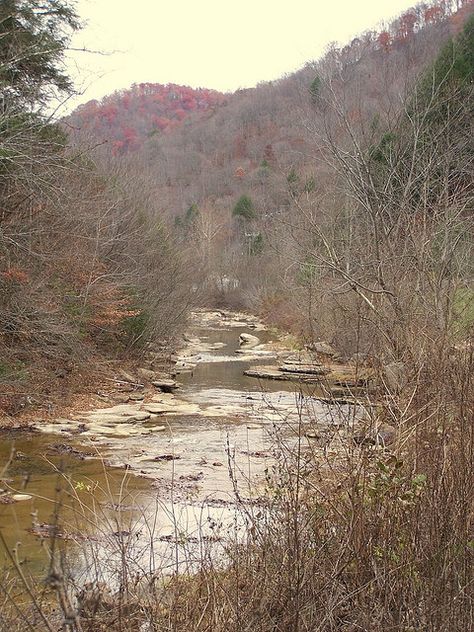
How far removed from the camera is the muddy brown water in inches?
241

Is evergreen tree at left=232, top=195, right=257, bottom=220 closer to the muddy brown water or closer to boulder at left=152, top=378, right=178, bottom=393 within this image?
boulder at left=152, top=378, right=178, bottom=393

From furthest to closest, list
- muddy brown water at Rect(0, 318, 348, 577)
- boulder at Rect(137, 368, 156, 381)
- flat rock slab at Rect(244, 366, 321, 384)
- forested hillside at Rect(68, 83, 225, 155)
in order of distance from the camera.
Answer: forested hillside at Rect(68, 83, 225, 155) → boulder at Rect(137, 368, 156, 381) → flat rock slab at Rect(244, 366, 321, 384) → muddy brown water at Rect(0, 318, 348, 577)

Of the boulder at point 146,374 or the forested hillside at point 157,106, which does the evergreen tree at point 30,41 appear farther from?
the forested hillside at point 157,106

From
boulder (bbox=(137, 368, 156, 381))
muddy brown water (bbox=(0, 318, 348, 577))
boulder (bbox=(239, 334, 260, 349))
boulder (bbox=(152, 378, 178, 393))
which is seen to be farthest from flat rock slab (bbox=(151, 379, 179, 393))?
boulder (bbox=(239, 334, 260, 349))

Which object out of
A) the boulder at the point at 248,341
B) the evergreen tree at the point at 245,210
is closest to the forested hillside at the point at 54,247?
the boulder at the point at 248,341

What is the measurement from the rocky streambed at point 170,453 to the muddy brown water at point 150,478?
3 cm

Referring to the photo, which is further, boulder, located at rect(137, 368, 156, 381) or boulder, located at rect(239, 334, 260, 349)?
boulder, located at rect(239, 334, 260, 349)

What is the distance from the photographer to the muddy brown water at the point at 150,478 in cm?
611

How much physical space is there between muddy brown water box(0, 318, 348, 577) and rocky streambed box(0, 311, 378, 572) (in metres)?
0.03

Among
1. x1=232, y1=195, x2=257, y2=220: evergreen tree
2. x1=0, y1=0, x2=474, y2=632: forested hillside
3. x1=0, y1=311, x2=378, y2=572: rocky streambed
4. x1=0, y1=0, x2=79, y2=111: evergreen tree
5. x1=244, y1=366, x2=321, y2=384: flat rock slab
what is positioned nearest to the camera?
x1=0, y1=0, x2=474, y2=632: forested hillside

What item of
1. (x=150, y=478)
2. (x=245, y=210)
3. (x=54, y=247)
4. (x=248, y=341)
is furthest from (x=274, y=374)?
(x=245, y=210)

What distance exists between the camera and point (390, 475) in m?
3.29

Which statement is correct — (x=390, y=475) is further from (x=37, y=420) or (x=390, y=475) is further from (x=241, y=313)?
(x=241, y=313)

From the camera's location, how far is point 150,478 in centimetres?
950
